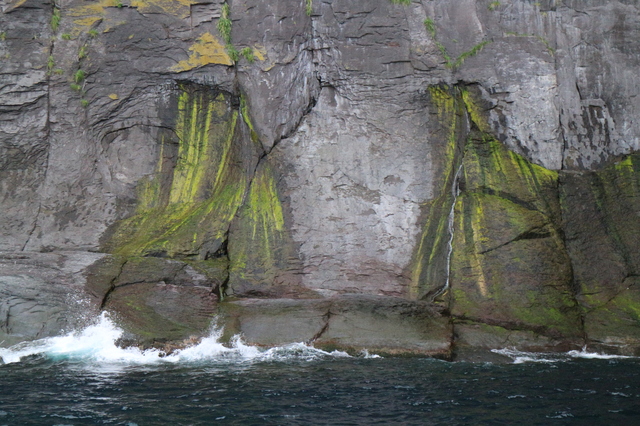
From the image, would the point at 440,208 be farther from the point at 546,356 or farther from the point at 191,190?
the point at 191,190

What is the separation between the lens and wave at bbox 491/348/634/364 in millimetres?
11289

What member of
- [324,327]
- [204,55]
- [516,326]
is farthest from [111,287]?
[516,326]

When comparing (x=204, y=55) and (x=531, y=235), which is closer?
(x=531, y=235)

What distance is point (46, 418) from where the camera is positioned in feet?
25.6

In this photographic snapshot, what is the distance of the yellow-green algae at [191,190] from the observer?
14.2 metres

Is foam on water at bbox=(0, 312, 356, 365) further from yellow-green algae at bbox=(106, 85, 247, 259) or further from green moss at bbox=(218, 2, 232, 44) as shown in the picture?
green moss at bbox=(218, 2, 232, 44)

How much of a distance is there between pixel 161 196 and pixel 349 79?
5.33m

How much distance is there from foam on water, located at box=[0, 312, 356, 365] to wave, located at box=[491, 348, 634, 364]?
10.1ft

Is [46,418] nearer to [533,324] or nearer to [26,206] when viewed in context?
[26,206]

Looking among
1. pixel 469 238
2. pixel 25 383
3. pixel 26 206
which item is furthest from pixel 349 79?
pixel 25 383

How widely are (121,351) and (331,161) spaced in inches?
248

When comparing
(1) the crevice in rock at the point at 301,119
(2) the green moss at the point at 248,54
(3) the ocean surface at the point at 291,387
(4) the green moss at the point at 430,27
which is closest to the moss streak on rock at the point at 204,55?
(2) the green moss at the point at 248,54

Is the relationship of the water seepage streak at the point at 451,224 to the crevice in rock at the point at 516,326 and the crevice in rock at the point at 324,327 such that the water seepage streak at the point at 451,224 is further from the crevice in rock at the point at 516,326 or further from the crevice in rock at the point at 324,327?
the crevice in rock at the point at 324,327

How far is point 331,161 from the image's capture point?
1472 cm
